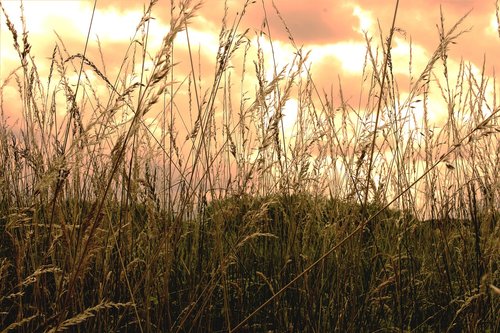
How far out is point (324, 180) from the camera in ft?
10.3

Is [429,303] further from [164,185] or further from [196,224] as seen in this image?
[164,185]

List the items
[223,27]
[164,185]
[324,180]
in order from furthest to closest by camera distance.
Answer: [324,180], [164,185], [223,27]

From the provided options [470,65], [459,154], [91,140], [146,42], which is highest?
[470,65]

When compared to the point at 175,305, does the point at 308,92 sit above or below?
above

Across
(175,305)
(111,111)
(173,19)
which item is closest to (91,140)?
(111,111)

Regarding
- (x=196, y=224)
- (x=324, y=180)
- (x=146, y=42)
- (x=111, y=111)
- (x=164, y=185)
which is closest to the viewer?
(x=111, y=111)

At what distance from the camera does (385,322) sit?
7.52 feet

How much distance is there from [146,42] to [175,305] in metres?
1.04

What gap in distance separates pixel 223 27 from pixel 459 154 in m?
1.72

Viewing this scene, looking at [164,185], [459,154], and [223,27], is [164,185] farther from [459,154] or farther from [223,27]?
[459,154]

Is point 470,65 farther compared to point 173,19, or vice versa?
point 470,65

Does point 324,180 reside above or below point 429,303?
above

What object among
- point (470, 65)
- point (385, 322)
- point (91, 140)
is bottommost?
point (385, 322)

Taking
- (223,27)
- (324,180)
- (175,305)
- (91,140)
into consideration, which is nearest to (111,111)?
(91,140)
